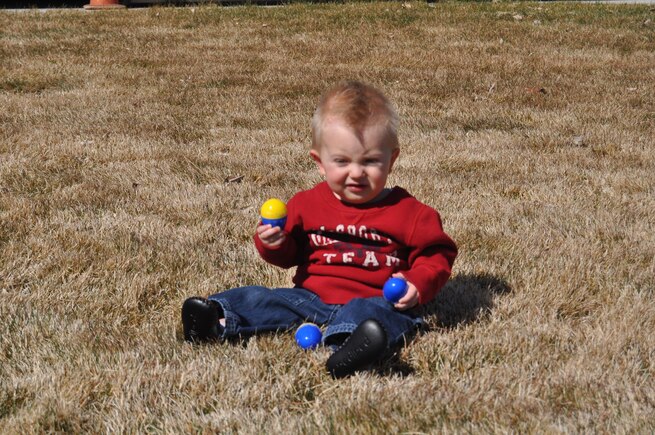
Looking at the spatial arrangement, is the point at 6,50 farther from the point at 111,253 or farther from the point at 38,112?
the point at 111,253

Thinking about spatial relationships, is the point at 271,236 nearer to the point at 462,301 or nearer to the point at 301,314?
the point at 301,314

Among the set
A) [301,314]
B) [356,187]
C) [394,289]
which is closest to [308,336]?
[301,314]

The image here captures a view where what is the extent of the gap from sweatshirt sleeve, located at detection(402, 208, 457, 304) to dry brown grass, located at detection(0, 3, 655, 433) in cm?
22

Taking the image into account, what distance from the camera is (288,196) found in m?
5.34

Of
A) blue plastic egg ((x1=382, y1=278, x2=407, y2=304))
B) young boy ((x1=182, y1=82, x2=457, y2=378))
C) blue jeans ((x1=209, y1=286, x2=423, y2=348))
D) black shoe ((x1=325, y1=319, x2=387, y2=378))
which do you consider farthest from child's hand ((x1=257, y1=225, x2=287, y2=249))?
black shoe ((x1=325, y1=319, x2=387, y2=378))

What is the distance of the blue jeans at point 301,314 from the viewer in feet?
10.2

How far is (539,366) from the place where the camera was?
298 cm

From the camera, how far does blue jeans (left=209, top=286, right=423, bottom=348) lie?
311 cm

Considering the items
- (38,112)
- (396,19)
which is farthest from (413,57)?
(38,112)

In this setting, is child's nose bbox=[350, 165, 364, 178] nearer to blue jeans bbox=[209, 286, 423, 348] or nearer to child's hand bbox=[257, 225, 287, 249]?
child's hand bbox=[257, 225, 287, 249]

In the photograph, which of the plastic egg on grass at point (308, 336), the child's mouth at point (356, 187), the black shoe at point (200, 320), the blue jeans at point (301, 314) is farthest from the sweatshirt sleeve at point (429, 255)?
the black shoe at point (200, 320)

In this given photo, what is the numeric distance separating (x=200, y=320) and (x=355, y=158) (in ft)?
2.70

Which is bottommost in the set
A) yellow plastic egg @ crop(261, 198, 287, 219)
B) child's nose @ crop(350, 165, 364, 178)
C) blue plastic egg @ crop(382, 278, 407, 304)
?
blue plastic egg @ crop(382, 278, 407, 304)

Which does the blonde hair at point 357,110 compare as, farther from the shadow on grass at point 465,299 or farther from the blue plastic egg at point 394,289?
the shadow on grass at point 465,299
